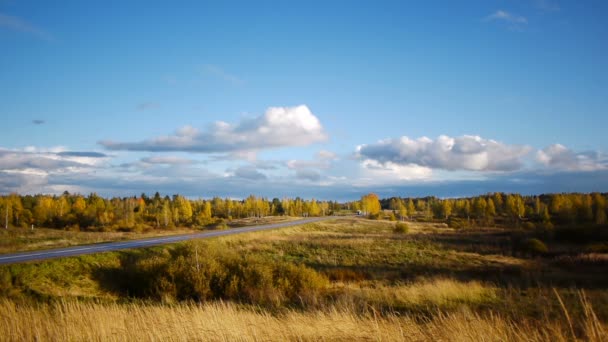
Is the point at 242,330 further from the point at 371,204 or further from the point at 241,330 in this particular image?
the point at 371,204

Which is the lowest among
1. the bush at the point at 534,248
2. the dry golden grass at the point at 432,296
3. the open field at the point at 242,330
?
the bush at the point at 534,248

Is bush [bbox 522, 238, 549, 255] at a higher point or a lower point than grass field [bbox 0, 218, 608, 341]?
lower

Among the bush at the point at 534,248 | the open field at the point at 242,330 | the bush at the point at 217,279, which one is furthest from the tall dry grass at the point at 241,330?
the bush at the point at 534,248

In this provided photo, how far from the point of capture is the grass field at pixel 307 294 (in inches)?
285

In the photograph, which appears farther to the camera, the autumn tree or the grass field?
the autumn tree

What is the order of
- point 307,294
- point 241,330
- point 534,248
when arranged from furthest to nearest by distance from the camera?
point 534,248
point 307,294
point 241,330

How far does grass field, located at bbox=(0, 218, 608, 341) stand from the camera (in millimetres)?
7242

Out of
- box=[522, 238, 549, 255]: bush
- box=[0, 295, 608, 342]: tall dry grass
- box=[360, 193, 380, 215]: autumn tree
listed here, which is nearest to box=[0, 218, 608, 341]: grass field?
box=[0, 295, 608, 342]: tall dry grass

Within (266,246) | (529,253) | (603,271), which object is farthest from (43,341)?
(529,253)

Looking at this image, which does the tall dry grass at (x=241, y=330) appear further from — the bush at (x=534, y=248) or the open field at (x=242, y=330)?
the bush at (x=534, y=248)

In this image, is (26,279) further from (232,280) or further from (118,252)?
(232,280)

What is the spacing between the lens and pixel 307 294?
54.7 ft

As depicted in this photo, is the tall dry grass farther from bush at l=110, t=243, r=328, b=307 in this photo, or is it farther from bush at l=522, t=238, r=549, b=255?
bush at l=522, t=238, r=549, b=255

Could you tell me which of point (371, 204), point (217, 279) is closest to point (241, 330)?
point (217, 279)
